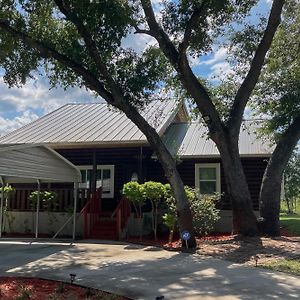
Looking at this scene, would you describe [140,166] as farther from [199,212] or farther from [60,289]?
[60,289]

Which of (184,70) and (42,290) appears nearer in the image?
(42,290)

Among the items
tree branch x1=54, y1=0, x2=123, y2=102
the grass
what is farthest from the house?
the grass

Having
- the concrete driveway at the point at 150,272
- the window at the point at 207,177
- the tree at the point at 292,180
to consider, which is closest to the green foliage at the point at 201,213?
the concrete driveway at the point at 150,272

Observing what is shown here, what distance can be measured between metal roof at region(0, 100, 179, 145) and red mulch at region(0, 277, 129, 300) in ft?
30.7

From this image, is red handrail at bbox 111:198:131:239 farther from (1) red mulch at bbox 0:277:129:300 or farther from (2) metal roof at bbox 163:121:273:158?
(1) red mulch at bbox 0:277:129:300

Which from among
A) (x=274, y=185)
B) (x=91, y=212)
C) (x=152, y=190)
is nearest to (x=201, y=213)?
(x=152, y=190)

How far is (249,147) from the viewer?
19734 millimetres

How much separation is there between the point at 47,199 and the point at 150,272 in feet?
31.1

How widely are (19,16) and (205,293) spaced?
10.4 metres

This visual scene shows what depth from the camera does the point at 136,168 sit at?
20250 millimetres

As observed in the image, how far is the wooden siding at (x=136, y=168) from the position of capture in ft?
63.5

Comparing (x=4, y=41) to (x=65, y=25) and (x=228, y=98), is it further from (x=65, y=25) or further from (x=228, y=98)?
(x=228, y=98)

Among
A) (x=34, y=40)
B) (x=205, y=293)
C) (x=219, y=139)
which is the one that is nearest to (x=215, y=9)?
(x=219, y=139)

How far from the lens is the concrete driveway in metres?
7.69
